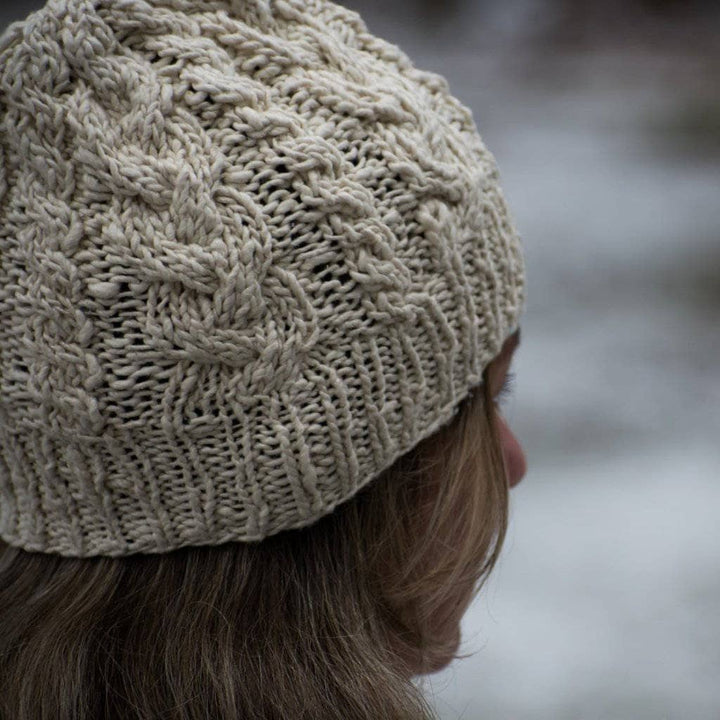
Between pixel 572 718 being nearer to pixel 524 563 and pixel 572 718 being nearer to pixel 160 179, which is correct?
pixel 524 563

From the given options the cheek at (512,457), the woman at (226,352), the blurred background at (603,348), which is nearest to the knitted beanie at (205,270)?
the woman at (226,352)

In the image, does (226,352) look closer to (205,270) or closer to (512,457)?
(205,270)

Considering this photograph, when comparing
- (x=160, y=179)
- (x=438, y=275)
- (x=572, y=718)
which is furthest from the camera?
(x=572, y=718)

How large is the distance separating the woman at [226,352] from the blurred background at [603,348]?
1.46 metres

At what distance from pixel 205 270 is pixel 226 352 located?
9cm

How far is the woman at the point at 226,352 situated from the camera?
3.27 feet

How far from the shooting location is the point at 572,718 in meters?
2.42

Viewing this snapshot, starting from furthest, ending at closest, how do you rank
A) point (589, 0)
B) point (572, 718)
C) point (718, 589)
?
1. point (589, 0)
2. point (718, 589)
3. point (572, 718)

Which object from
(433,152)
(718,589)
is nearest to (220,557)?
(433,152)

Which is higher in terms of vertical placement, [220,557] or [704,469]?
[704,469]

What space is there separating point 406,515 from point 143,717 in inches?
14.7

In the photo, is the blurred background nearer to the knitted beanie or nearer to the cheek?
the cheek

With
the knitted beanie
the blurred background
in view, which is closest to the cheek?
the knitted beanie

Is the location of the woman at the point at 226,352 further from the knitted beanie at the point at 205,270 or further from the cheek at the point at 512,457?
the cheek at the point at 512,457
